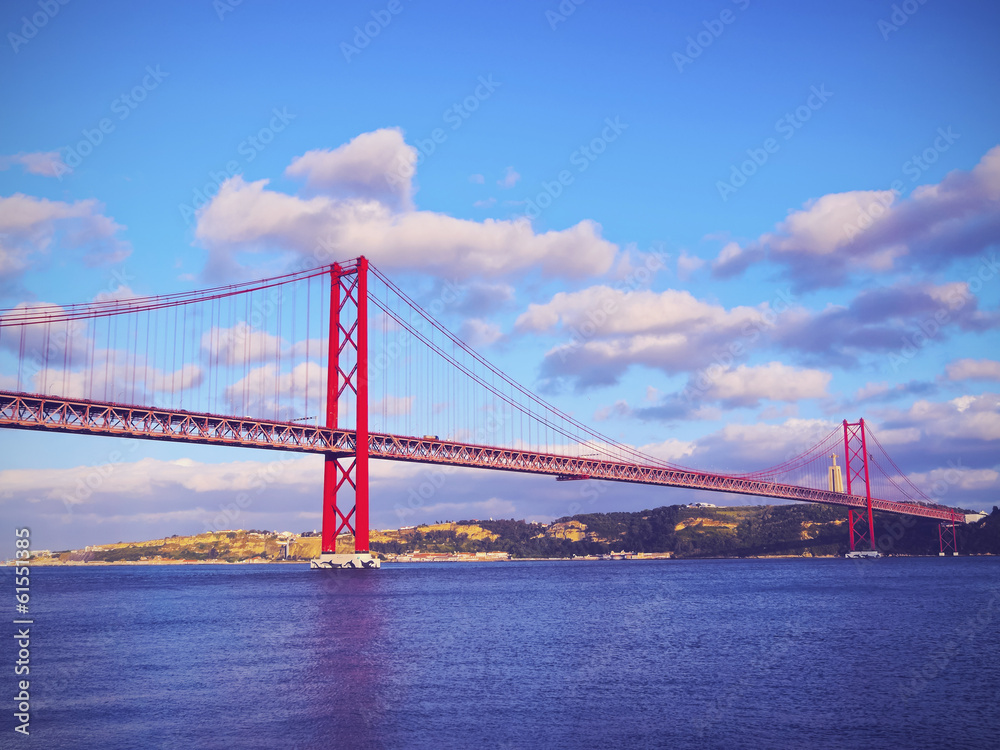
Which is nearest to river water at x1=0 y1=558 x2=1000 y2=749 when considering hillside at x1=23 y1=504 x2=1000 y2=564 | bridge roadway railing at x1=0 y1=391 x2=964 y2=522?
bridge roadway railing at x1=0 y1=391 x2=964 y2=522

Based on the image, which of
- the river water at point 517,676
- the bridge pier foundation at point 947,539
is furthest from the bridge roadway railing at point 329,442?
the bridge pier foundation at point 947,539

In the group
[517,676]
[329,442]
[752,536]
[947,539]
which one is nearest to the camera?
[517,676]

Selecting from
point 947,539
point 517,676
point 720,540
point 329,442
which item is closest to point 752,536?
point 720,540

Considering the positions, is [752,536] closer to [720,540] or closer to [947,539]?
[720,540]

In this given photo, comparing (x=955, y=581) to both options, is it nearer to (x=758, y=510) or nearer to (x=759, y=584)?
(x=759, y=584)

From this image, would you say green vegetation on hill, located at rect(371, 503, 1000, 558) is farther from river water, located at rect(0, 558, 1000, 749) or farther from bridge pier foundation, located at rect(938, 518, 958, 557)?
river water, located at rect(0, 558, 1000, 749)

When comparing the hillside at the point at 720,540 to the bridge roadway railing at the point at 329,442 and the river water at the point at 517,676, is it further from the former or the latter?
the river water at the point at 517,676
